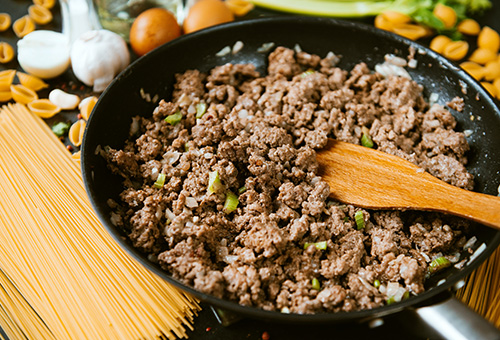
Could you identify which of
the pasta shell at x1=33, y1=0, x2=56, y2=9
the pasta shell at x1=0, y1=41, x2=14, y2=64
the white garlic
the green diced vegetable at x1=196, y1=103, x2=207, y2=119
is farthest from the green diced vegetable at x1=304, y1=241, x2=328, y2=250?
the pasta shell at x1=33, y1=0, x2=56, y2=9

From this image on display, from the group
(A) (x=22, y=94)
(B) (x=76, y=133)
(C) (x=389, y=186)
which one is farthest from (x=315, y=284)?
(A) (x=22, y=94)

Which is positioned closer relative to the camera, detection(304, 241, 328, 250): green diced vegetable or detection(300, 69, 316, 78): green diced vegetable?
detection(304, 241, 328, 250): green diced vegetable

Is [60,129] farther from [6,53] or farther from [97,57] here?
[6,53]

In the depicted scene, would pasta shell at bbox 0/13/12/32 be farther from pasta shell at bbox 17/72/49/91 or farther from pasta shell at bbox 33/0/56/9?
pasta shell at bbox 17/72/49/91

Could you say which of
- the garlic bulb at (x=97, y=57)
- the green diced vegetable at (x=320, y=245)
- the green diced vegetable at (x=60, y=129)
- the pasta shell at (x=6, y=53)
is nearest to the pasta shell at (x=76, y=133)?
the green diced vegetable at (x=60, y=129)

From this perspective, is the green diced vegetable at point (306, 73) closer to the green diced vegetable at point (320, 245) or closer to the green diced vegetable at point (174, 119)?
the green diced vegetable at point (174, 119)

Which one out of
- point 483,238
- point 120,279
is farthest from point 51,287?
point 483,238
